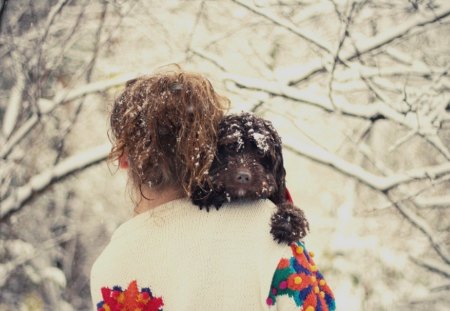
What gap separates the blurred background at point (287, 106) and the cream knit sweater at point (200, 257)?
286cm

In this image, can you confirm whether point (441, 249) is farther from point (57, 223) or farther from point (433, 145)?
point (57, 223)

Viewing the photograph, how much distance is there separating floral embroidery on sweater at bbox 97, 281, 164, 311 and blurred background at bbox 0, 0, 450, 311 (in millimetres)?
2920

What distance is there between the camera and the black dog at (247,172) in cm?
127

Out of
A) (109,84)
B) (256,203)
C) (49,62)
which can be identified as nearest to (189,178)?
(256,203)

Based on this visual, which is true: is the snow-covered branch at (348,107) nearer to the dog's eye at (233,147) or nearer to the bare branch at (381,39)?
the bare branch at (381,39)

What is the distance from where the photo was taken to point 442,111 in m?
4.24

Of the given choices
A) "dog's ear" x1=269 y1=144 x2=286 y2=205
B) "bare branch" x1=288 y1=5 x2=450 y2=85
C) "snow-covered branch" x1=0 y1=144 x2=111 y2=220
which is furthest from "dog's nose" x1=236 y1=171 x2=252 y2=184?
"bare branch" x1=288 y1=5 x2=450 y2=85

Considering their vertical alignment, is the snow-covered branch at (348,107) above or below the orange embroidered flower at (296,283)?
above

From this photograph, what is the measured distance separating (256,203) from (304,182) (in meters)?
3.60

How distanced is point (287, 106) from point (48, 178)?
2.13 m

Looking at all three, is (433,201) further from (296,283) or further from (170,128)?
(170,128)

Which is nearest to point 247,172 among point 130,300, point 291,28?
point 130,300

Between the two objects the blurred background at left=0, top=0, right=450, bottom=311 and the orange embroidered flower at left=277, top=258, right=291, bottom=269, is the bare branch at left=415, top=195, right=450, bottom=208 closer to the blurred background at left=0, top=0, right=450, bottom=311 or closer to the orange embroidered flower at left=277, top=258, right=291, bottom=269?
the blurred background at left=0, top=0, right=450, bottom=311

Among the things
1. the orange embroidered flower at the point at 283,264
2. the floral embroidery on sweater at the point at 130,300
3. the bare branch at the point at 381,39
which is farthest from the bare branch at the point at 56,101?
the orange embroidered flower at the point at 283,264
